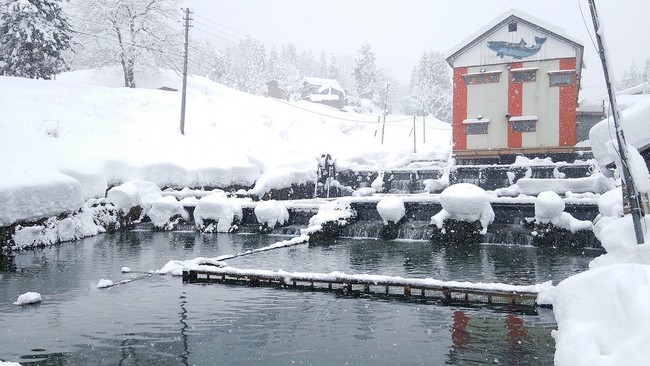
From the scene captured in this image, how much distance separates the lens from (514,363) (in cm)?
633

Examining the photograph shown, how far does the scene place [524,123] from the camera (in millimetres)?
25656

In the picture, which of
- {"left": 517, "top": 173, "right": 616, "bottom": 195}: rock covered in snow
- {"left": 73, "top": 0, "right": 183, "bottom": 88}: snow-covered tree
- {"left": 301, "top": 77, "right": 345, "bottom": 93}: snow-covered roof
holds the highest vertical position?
{"left": 301, "top": 77, "right": 345, "bottom": 93}: snow-covered roof

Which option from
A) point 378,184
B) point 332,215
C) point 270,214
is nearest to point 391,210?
point 332,215

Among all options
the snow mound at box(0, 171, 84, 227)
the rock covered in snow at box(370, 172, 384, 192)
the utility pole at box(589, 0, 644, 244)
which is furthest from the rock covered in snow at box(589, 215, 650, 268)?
the rock covered in snow at box(370, 172, 384, 192)

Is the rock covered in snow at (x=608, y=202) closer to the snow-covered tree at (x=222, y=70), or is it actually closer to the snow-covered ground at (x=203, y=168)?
the snow-covered ground at (x=203, y=168)

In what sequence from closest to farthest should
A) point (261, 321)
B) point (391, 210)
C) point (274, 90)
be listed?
1. point (261, 321)
2. point (391, 210)
3. point (274, 90)

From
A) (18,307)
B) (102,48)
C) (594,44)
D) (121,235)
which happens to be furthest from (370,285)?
(102,48)

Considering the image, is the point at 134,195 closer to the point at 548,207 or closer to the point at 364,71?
the point at 548,207

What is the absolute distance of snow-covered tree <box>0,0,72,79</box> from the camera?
1203 inches

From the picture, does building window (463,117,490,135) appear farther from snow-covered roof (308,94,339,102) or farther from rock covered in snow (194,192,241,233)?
snow-covered roof (308,94,339,102)

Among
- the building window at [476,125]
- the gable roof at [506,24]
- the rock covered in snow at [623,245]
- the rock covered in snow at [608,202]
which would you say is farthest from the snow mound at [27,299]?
the gable roof at [506,24]

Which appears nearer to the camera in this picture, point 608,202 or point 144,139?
point 608,202

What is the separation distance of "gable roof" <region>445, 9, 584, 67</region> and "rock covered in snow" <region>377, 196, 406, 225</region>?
12010 mm

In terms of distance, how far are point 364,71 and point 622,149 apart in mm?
84153
